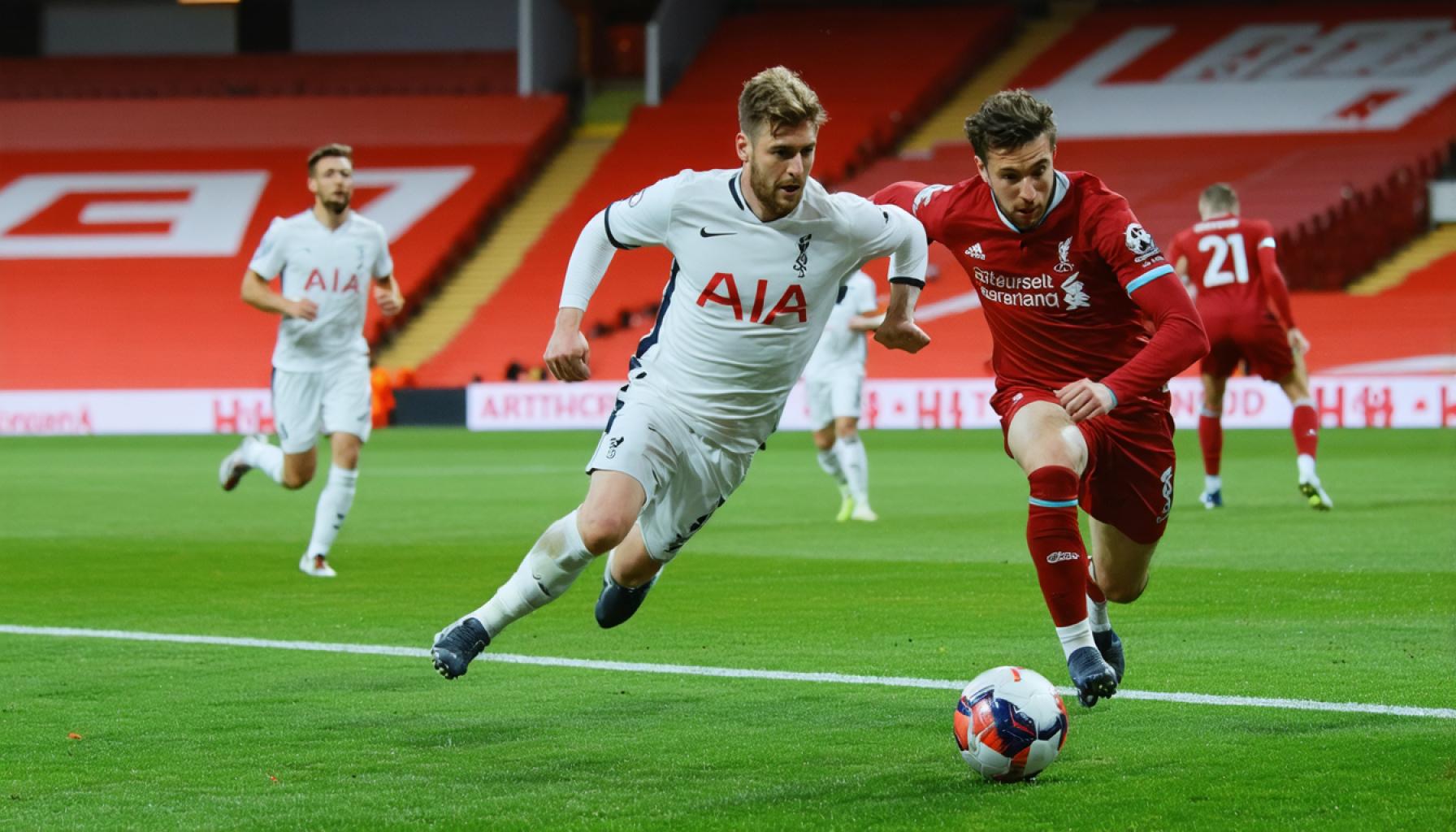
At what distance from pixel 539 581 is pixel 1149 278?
82.3 inches

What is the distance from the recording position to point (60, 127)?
1626 inches

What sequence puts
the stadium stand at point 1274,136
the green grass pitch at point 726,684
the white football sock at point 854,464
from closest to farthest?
the green grass pitch at point 726,684 → the white football sock at point 854,464 → the stadium stand at point 1274,136

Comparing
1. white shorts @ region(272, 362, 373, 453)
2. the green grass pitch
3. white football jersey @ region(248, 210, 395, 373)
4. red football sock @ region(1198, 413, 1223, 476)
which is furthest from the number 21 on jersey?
white shorts @ region(272, 362, 373, 453)

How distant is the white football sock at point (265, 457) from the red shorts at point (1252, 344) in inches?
257

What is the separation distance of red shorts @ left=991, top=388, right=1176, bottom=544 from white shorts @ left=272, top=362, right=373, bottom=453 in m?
5.41

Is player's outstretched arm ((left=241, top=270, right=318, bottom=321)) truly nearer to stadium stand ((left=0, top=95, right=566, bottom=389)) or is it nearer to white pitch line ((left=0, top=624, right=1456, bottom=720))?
white pitch line ((left=0, top=624, right=1456, bottom=720))

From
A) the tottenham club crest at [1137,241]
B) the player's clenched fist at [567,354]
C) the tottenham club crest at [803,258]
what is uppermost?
the tottenham club crest at [1137,241]

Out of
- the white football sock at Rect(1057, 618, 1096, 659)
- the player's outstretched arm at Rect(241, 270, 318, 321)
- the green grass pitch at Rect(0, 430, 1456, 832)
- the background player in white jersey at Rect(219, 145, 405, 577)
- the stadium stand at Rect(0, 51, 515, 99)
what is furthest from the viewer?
the stadium stand at Rect(0, 51, 515, 99)

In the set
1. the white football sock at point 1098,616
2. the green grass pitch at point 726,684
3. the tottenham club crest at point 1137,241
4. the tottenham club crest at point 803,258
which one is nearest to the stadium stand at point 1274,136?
the green grass pitch at point 726,684

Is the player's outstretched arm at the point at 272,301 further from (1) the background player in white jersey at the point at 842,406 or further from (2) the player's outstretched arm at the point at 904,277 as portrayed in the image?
(2) the player's outstretched arm at the point at 904,277

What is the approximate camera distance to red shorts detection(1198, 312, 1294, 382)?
14.2 meters

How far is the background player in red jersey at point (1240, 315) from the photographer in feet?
46.4

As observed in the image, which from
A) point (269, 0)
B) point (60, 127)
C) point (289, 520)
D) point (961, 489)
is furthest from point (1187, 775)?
point (269, 0)

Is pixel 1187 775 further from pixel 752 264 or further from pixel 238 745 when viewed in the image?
pixel 238 745
